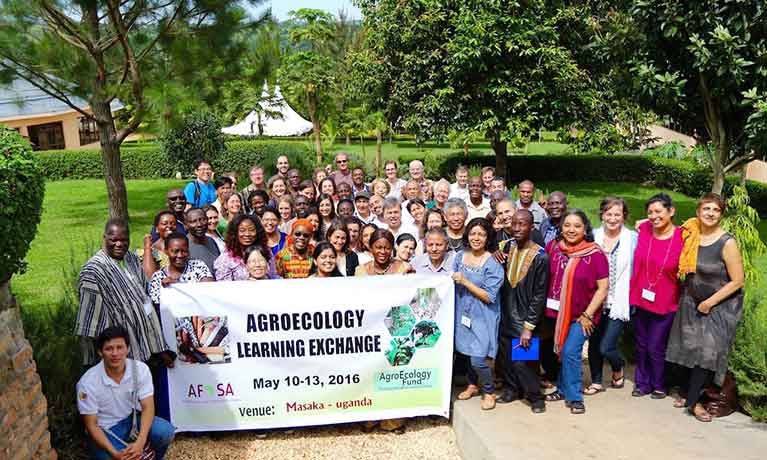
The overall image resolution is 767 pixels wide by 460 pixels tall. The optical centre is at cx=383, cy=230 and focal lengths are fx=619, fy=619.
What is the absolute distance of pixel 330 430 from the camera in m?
5.04

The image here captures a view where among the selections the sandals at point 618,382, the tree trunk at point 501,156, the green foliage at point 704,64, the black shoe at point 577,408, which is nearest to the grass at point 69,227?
the black shoe at point 577,408

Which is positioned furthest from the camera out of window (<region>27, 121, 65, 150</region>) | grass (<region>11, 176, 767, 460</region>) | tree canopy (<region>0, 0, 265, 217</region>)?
window (<region>27, 121, 65, 150</region>)

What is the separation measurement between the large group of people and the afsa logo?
23cm

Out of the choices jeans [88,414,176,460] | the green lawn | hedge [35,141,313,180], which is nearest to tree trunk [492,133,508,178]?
the green lawn

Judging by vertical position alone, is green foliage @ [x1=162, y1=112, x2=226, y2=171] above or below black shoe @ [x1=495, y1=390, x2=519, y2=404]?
above

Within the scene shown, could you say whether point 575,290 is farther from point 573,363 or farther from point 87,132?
point 87,132

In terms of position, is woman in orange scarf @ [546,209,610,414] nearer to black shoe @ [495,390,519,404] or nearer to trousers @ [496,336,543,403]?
trousers @ [496,336,543,403]

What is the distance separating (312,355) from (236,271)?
0.96m

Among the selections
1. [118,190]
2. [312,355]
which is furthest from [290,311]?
[118,190]

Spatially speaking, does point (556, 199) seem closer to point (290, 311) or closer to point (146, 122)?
point (290, 311)

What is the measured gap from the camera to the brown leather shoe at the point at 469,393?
501cm

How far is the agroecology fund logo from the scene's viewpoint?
4.69m

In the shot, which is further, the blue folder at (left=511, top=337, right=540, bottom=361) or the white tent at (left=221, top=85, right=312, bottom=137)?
the white tent at (left=221, top=85, right=312, bottom=137)

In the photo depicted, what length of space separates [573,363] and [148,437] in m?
3.05
